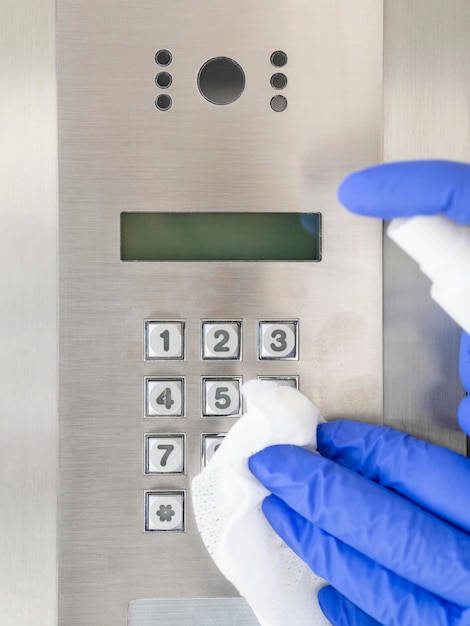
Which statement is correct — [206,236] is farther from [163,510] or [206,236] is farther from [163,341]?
[163,510]

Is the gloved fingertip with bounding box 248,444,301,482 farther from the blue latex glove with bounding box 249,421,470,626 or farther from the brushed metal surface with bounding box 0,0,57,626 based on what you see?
the brushed metal surface with bounding box 0,0,57,626

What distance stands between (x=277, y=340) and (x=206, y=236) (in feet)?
0.33

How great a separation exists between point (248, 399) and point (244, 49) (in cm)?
27

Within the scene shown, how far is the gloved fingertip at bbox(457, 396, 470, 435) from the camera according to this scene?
48 centimetres

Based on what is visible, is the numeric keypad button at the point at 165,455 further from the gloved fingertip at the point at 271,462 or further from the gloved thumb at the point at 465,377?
the gloved thumb at the point at 465,377

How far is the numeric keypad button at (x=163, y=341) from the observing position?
49cm

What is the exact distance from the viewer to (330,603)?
0.49m

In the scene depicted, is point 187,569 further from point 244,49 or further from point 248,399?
point 244,49

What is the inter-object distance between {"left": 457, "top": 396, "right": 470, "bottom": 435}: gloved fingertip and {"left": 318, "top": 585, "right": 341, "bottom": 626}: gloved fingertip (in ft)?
0.54

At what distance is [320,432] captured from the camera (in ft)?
1.64

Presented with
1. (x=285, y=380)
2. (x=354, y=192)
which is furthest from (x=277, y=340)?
(x=354, y=192)

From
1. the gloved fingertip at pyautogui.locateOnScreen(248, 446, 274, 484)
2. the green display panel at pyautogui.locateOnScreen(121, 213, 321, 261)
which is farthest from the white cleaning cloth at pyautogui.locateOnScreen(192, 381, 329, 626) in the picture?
the green display panel at pyautogui.locateOnScreen(121, 213, 321, 261)

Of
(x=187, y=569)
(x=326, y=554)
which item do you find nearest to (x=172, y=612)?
(x=187, y=569)

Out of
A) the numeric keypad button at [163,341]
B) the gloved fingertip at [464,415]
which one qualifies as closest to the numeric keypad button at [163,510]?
the numeric keypad button at [163,341]
